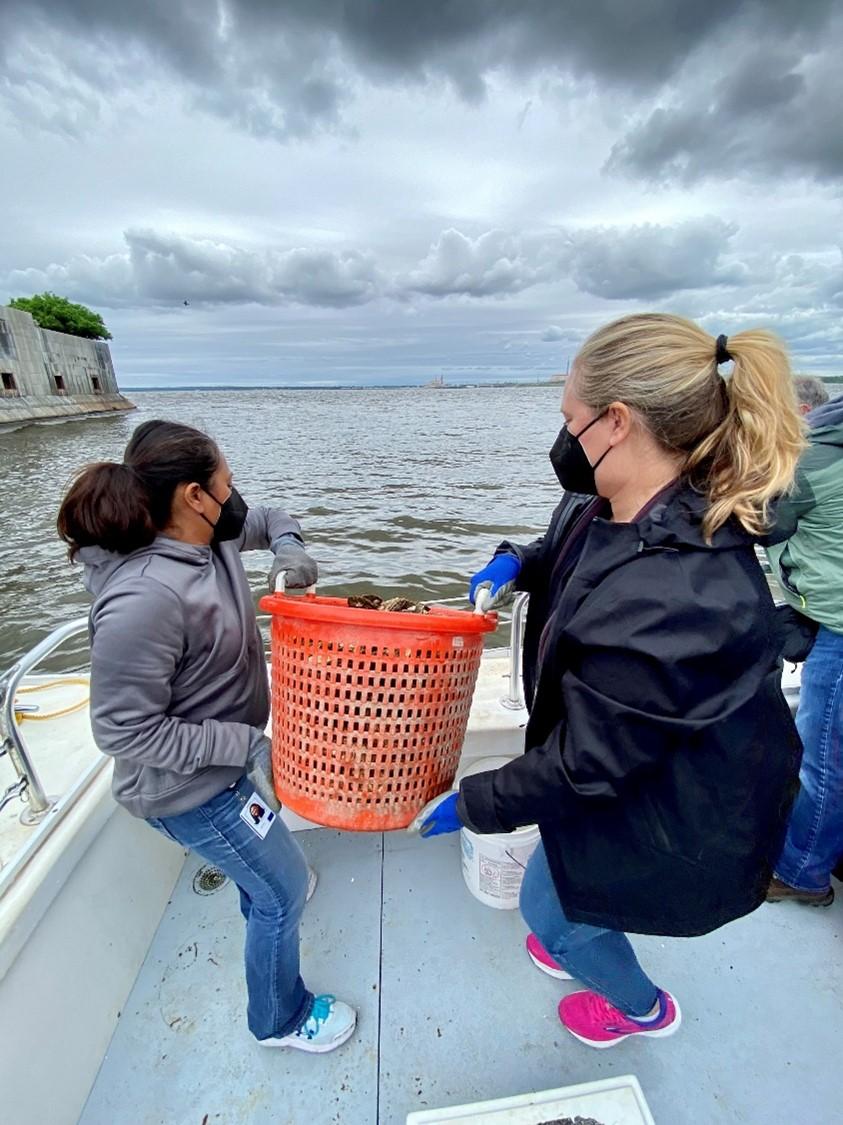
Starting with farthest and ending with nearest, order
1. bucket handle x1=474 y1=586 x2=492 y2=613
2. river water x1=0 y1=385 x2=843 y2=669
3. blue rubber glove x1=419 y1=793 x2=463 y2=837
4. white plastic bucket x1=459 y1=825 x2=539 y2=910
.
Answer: river water x1=0 y1=385 x2=843 y2=669 → white plastic bucket x1=459 y1=825 x2=539 y2=910 → bucket handle x1=474 y1=586 x2=492 y2=613 → blue rubber glove x1=419 y1=793 x2=463 y2=837

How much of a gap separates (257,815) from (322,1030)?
0.84m

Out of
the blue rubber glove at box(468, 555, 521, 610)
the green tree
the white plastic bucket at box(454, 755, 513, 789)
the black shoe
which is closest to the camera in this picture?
the blue rubber glove at box(468, 555, 521, 610)

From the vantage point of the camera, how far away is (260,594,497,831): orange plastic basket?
1338 millimetres

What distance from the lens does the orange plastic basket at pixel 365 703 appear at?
4.39 feet

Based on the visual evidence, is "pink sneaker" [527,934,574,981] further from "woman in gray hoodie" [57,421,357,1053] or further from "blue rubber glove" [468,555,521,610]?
"blue rubber glove" [468,555,521,610]

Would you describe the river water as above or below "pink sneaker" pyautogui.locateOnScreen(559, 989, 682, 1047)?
below

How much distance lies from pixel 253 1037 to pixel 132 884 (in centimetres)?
67

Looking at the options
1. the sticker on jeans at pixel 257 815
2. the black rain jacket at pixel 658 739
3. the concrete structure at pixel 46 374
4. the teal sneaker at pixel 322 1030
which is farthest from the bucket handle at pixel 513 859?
the concrete structure at pixel 46 374

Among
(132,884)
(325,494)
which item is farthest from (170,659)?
(325,494)

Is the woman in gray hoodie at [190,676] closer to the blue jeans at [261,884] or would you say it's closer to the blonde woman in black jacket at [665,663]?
the blue jeans at [261,884]

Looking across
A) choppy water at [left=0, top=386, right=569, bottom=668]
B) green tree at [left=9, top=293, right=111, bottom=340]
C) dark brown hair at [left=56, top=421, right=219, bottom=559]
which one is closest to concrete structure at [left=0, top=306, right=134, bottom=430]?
green tree at [left=9, top=293, right=111, bottom=340]

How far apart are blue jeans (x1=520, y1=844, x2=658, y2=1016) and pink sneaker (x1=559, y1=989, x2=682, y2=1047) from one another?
A: 10 centimetres

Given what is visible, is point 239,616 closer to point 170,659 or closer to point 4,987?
point 170,659

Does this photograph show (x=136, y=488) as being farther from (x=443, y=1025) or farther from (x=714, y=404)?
(x=443, y=1025)
